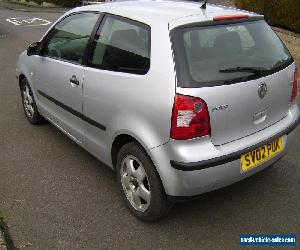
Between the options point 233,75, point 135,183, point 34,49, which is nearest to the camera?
Answer: point 233,75

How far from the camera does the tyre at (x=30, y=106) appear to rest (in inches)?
191

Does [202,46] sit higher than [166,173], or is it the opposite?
[202,46]

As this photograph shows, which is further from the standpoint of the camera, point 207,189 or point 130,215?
point 130,215

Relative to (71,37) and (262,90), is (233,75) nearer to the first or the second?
→ (262,90)

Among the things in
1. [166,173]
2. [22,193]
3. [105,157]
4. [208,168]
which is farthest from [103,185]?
[208,168]

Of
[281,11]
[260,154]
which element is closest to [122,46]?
[260,154]

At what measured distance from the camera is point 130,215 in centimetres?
322

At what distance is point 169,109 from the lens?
2.59 metres

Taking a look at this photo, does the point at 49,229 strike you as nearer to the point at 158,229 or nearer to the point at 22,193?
the point at 22,193

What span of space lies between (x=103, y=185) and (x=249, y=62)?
180 centimetres

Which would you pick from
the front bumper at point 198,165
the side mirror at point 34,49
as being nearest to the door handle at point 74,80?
the side mirror at point 34,49

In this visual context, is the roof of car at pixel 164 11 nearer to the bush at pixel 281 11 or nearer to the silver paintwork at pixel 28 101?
the silver paintwork at pixel 28 101

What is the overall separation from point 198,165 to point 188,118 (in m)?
0.33

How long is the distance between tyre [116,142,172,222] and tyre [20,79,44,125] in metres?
2.07
